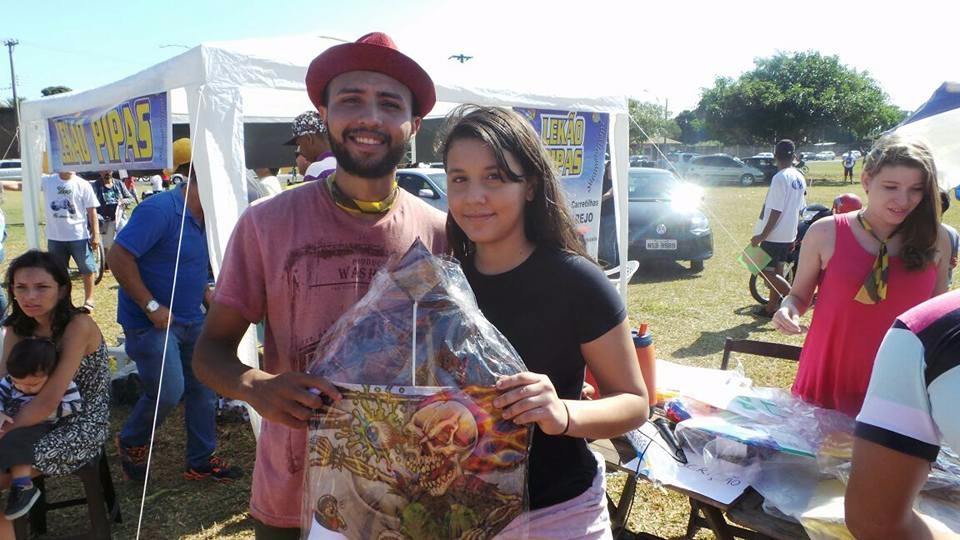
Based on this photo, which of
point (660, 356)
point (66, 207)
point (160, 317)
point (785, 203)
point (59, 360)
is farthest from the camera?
point (66, 207)

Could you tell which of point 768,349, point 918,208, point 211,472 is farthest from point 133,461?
point 918,208

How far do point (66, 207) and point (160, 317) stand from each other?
17.8 feet

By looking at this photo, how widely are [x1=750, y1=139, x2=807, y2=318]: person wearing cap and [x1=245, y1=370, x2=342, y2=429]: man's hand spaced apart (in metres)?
6.65

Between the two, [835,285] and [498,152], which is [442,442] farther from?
[835,285]

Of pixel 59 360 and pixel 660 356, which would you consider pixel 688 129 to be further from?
pixel 59 360

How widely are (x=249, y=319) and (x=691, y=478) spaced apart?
1.69 m

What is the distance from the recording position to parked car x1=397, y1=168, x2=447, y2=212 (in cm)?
867

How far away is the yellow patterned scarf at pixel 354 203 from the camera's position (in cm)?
157

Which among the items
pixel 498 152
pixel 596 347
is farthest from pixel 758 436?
pixel 498 152

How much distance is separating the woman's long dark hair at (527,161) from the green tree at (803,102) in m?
47.8

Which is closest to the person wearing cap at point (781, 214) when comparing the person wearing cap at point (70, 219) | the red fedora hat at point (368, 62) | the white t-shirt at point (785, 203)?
the white t-shirt at point (785, 203)

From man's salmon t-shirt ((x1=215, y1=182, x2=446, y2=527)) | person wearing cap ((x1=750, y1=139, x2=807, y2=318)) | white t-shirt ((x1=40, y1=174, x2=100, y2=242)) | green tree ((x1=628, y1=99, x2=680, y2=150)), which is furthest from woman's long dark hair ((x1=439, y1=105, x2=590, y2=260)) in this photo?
green tree ((x1=628, y1=99, x2=680, y2=150))

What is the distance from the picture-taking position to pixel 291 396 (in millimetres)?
1129

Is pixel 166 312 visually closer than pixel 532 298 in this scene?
No
